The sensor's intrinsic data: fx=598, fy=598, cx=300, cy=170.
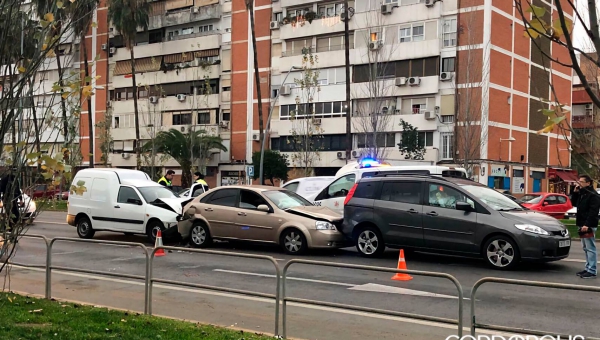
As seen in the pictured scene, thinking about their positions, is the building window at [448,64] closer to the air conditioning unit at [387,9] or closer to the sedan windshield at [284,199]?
the air conditioning unit at [387,9]

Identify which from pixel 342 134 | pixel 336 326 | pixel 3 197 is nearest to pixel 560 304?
pixel 336 326

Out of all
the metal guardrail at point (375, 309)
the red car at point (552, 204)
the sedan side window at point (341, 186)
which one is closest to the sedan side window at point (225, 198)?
the sedan side window at point (341, 186)

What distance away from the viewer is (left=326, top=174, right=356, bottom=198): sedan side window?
1688 centimetres

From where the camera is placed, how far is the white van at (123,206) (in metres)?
15.6

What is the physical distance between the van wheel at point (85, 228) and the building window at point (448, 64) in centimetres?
2985

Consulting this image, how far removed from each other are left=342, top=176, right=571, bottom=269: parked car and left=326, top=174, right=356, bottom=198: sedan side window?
3.44 m

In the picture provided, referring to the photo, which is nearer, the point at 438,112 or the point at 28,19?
the point at 28,19

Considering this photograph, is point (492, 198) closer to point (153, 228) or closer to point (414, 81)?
point (153, 228)

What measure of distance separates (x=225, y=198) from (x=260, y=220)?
1.30 m

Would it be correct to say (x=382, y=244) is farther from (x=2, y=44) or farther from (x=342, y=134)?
(x=342, y=134)

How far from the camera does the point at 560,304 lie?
5.36 meters

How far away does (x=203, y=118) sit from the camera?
54594 mm

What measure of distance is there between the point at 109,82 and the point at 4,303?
184 ft

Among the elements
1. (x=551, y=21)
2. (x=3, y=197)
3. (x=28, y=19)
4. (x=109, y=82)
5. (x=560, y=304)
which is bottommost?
(x=560, y=304)
